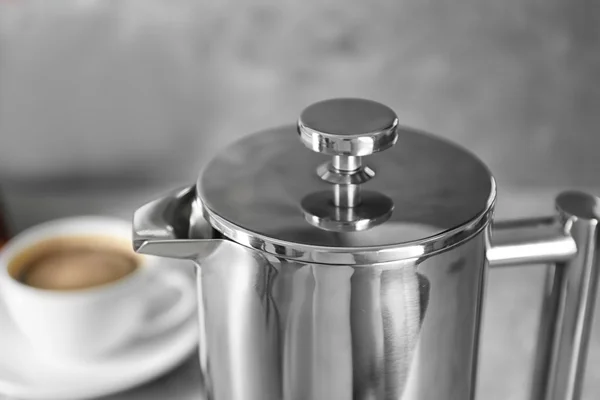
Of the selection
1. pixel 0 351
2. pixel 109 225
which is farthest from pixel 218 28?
pixel 0 351

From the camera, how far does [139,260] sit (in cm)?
57

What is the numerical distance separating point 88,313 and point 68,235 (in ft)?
0.34

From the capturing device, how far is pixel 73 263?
0.56 metres

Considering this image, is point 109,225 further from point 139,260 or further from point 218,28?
point 218,28

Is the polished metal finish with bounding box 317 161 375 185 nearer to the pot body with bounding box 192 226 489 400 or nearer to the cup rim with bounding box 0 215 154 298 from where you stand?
the pot body with bounding box 192 226 489 400

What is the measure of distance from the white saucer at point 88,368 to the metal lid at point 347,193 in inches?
7.9

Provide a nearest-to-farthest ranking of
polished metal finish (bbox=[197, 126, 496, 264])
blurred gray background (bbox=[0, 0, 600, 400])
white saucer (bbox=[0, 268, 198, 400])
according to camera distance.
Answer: polished metal finish (bbox=[197, 126, 496, 264])
white saucer (bbox=[0, 268, 198, 400])
blurred gray background (bbox=[0, 0, 600, 400])

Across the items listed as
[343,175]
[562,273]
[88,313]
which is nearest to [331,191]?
[343,175]

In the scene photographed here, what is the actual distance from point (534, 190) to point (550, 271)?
31 centimetres

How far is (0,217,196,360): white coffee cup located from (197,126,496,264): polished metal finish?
0.19m

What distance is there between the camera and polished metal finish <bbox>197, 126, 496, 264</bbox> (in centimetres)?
28

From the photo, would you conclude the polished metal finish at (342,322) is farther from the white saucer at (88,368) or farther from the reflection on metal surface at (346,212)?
the white saucer at (88,368)

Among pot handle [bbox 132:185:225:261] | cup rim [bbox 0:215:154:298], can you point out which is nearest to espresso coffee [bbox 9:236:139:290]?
cup rim [bbox 0:215:154:298]

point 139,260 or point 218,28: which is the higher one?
point 218,28
